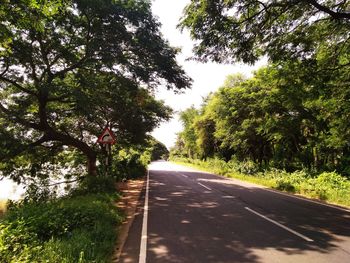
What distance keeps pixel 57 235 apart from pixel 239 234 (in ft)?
14.3

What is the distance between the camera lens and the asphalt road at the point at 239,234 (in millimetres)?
6293

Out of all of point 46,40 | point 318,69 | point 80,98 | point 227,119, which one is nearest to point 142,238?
point 80,98

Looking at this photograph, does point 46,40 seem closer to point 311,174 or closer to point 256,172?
point 311,174

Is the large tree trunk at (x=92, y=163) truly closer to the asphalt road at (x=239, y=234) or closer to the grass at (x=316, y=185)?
the asphalt road at (x=239, y=234)

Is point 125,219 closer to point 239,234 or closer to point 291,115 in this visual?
point 239,234

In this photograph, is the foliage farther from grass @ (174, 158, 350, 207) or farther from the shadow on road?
grass @ (174, 158, 350, 207)

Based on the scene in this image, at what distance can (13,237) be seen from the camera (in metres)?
6.33

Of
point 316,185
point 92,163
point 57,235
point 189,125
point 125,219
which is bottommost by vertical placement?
point 125,219

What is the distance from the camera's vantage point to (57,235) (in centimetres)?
707

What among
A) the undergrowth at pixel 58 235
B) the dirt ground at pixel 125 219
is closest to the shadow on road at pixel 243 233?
the dirt ground at pixel 125 219

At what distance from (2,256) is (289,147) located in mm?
28369

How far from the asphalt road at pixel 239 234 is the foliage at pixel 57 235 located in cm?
68

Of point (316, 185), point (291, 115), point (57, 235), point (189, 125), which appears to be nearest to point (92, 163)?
point (316, 185)

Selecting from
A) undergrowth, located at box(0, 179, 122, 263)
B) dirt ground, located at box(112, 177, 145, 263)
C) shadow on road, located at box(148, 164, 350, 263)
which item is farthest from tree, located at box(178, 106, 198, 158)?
undergrowth, located at box(0, 179, 122, 263)
